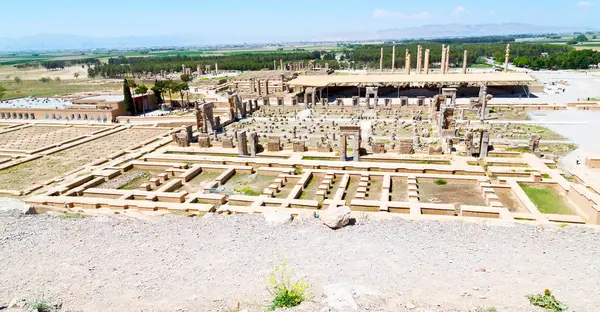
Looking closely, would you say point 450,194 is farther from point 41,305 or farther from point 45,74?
point 45,74

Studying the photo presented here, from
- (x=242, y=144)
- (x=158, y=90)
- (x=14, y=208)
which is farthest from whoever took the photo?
(x=158, y=90)

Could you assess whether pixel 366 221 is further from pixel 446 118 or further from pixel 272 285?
pixel 446 118

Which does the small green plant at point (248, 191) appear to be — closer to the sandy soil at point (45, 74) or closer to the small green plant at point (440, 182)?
the small green plant at point (440, 182)

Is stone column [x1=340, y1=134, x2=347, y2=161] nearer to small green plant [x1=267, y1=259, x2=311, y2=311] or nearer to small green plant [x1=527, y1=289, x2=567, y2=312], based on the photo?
small green plant [x1=267, y1=259, x2=311, y2=311]

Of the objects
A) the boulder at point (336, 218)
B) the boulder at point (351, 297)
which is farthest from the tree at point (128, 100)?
the boulder at point (351, 297)

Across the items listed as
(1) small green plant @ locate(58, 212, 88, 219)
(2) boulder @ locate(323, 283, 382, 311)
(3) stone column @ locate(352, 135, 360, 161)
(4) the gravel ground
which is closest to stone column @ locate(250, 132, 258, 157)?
(3) stone column @ locate(352, 135, 360, 161)

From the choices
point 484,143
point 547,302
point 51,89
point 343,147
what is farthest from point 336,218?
point 51,89
